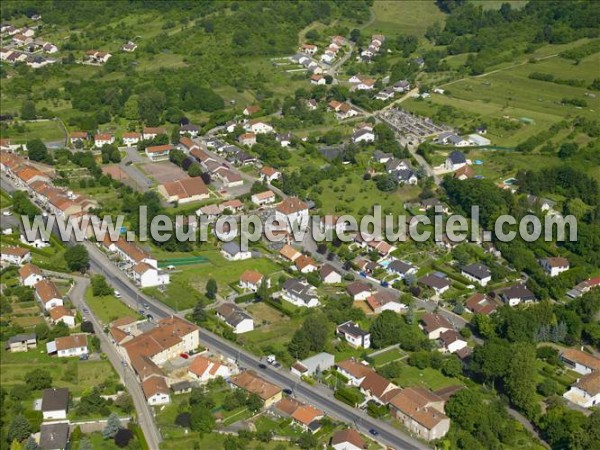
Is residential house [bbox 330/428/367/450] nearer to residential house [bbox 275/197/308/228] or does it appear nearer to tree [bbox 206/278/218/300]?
tree [bbox 206/278/218/300]

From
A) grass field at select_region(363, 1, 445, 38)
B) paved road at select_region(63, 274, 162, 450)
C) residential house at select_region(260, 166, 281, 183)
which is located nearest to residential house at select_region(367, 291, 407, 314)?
paved road at select_region(63, 274, 162, 450)

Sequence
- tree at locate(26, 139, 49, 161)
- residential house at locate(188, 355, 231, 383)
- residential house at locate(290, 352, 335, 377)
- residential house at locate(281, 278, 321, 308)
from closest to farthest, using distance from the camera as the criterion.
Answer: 1. residential house at locate(188, 355, 231, 383)
2. residential house at locate(290, 352, 335, 377)
3. residential house at locate(281, 278, 321, 308)
4. tree at locate(26, 139, 49, 161)

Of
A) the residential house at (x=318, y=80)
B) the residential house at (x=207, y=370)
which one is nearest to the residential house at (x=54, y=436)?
the residential house at (x=207, y=370)

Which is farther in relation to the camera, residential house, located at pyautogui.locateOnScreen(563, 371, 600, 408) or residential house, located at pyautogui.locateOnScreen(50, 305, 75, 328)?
residential house, located at pyautogui.locateOnScreen(50, 305, 75, 328)

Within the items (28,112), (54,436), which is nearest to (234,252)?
(54,436)

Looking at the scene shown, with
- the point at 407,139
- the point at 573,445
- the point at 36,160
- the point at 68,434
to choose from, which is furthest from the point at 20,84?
the point at 573,445

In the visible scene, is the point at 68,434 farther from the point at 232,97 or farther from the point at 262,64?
the point at 262,64
